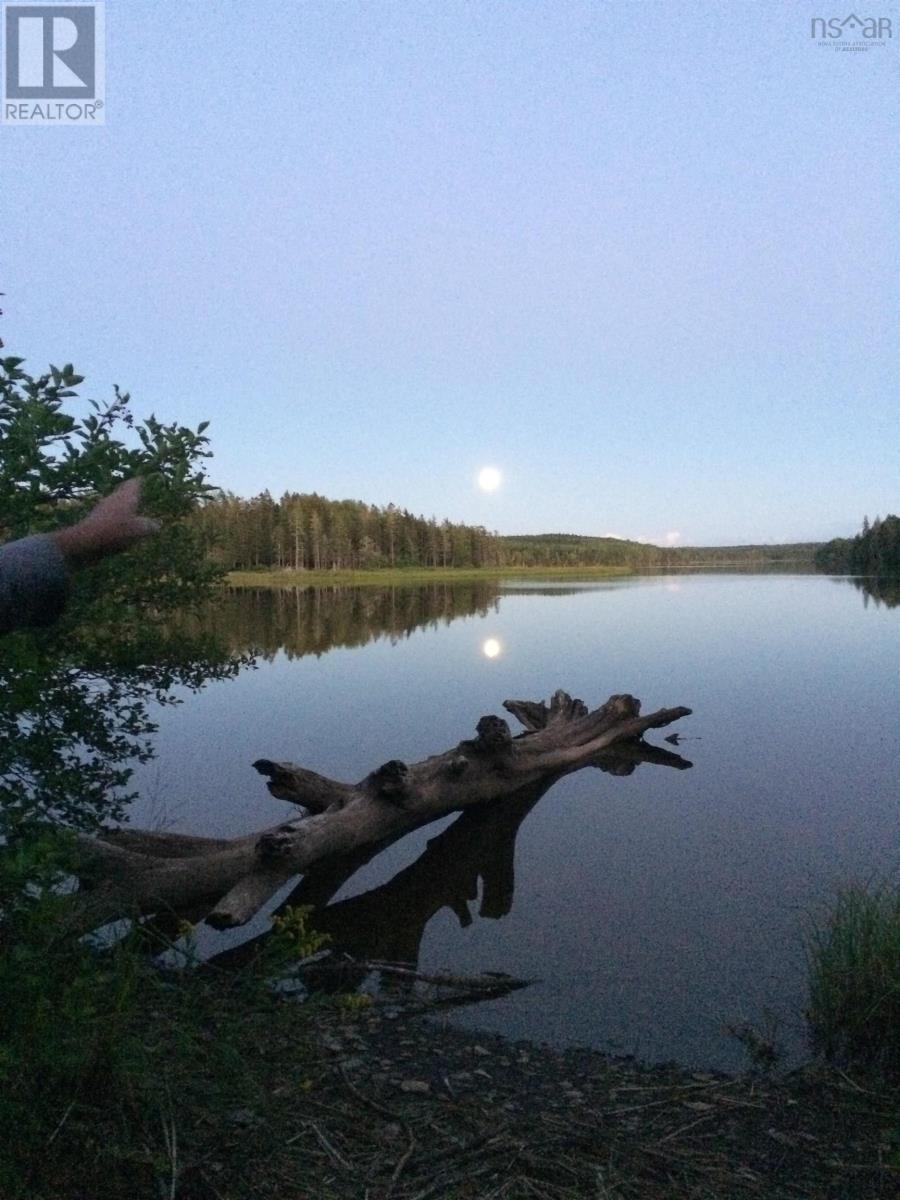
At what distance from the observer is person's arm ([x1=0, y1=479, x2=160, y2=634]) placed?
1.30 m

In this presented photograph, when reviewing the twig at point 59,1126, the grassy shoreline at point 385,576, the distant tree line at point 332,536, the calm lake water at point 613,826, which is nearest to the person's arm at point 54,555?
the twig at point 59,1126

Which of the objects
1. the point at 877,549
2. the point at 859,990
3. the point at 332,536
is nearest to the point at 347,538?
the point at 332,536

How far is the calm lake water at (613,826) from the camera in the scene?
5.85m

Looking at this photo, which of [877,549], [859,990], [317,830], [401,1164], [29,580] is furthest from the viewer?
[877,549]

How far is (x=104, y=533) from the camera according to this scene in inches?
51.7

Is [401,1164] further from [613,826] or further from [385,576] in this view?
[385,576]

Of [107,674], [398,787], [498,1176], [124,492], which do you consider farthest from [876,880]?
[124,492]

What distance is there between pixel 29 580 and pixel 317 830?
20.9 ft

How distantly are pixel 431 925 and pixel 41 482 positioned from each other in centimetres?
439

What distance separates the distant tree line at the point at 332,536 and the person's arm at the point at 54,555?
81.9 m

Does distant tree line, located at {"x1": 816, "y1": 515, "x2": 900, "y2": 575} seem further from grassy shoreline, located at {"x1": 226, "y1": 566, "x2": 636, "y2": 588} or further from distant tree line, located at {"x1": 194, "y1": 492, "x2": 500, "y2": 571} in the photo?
distant tree line, located at {"x1": 194, "y1": 492, "x2": 500, "y2": 571}

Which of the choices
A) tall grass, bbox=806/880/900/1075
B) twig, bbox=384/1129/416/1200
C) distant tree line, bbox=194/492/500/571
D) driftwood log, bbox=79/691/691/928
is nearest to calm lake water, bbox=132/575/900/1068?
tall grass, bbox=806/880/900/1075

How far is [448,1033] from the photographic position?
16.6 ft

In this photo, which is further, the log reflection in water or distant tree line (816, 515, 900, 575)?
distant tree line (816, 515, 900, 575)
